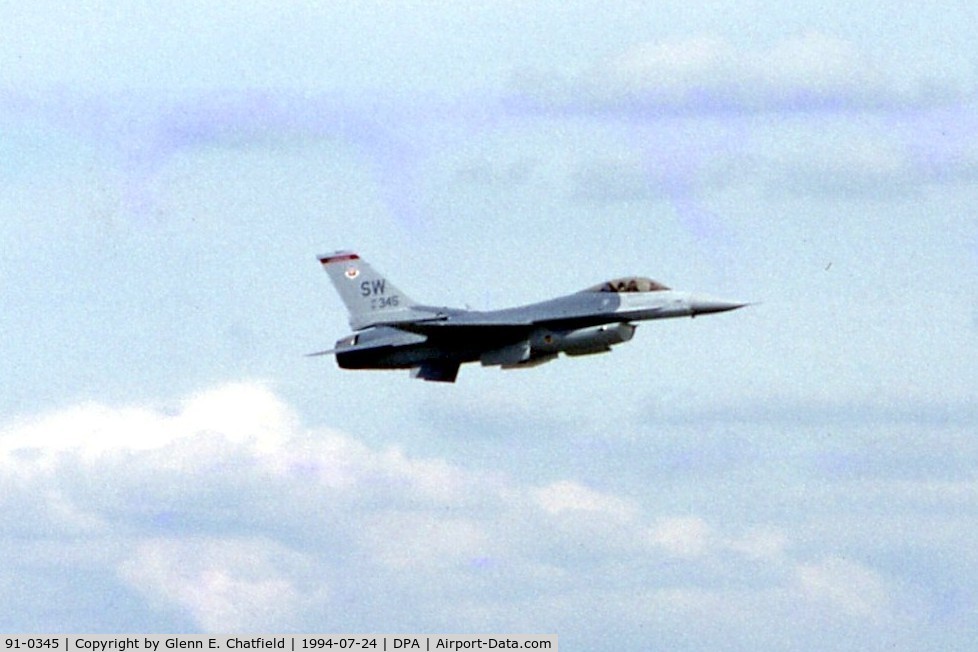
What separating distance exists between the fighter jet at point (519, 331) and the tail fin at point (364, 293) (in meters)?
1.00

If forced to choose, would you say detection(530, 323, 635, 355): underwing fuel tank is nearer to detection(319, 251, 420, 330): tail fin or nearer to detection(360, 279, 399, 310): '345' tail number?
detection(319, 251, 420, 330): tail fin

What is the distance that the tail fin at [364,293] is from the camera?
79.0 m

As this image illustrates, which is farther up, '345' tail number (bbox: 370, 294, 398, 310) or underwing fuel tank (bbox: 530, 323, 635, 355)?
'345' tail number (bbox: 370, 294, 398, 310)

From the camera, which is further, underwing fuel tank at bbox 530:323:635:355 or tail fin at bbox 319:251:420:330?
tail fin at bbox 319:251:420:330

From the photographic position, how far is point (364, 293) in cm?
8025

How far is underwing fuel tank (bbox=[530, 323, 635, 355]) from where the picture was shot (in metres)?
75.8

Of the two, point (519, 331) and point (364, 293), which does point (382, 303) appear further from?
point (519, 331)

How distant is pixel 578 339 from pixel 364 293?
8.47m

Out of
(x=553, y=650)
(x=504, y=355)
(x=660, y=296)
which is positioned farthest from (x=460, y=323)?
(x=553, y=650)

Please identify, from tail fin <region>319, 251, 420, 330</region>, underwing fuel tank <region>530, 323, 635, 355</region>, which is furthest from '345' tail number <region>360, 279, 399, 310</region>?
underwing fuel tank <region>530, 323, 635, 355</region>

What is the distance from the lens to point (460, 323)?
249 ft

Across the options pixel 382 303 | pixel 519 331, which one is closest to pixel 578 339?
pixel 519 331

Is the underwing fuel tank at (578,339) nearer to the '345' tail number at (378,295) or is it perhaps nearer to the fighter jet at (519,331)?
the fighter jet at (519,331)

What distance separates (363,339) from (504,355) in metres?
4.99
